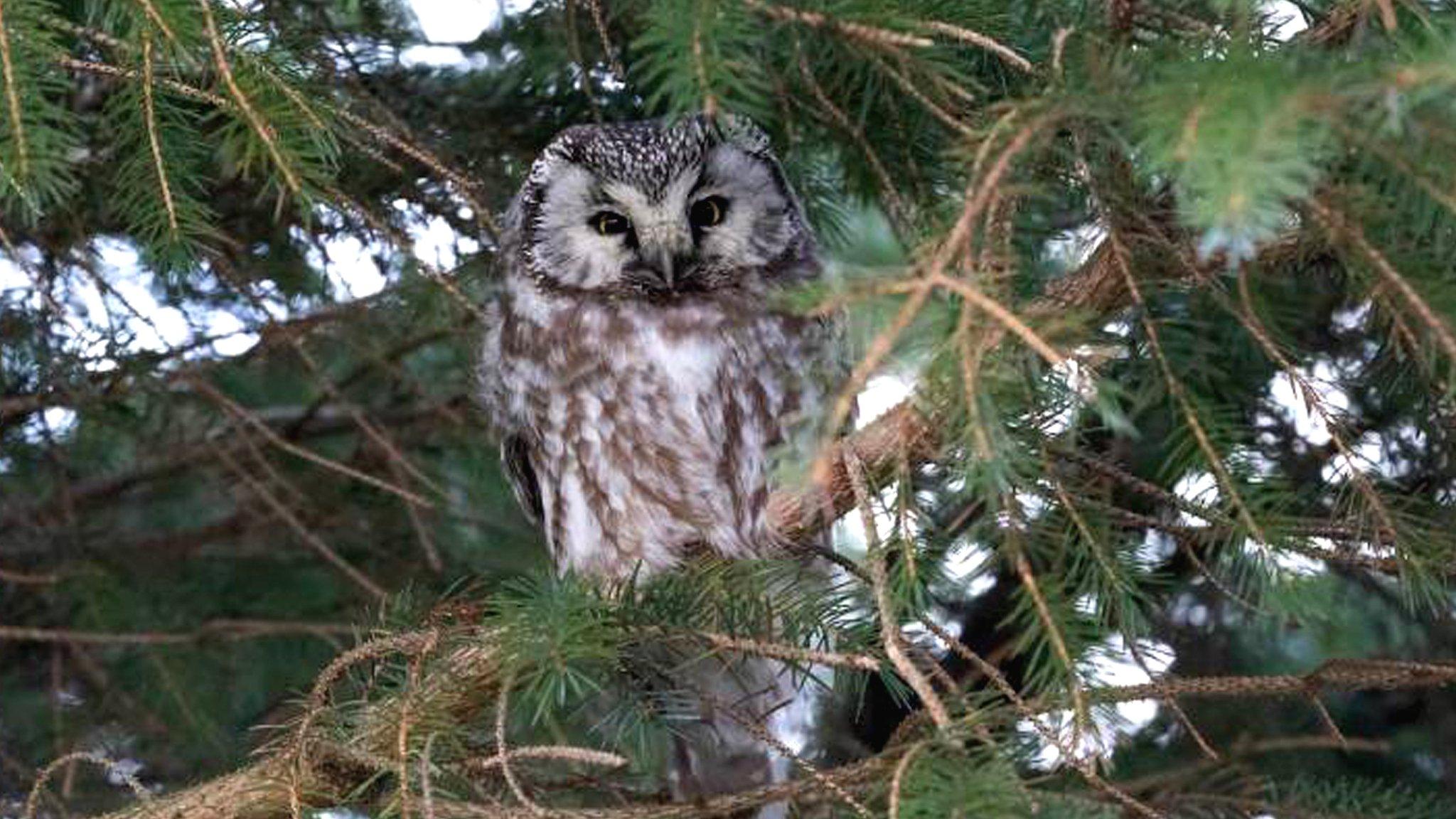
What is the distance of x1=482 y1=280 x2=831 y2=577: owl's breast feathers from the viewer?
333 cm

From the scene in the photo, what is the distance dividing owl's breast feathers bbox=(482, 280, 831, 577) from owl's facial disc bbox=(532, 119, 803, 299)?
0.16 ft

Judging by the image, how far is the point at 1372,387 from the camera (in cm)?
324

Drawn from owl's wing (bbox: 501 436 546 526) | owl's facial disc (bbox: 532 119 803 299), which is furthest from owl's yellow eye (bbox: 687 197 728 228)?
owl's wing (bbox: 501 436 546 526)

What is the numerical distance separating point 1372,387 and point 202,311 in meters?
1.87

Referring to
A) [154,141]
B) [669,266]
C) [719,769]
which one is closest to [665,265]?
[669,266]

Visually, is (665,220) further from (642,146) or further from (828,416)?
(828,416)

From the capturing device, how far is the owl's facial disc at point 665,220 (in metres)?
3.33

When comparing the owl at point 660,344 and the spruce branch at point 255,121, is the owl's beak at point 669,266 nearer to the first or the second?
Answer: the owl at point 660,344

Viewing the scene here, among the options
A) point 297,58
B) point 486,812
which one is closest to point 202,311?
point 297,58

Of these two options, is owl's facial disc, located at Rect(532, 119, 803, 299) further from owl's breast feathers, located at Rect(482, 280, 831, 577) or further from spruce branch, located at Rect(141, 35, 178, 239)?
spruce branch, located at Rect(141, 35, 178, 239)

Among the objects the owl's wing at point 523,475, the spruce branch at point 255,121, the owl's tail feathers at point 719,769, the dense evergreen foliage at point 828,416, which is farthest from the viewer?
the owl's wing at point 523,475

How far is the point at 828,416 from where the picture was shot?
1834 mm

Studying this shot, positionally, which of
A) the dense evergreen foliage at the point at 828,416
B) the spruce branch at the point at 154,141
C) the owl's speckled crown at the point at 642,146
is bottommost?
the dense evergreen foliage at the point at 828,416

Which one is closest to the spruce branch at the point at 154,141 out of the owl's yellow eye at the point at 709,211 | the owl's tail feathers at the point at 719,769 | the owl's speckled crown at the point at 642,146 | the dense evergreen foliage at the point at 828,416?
the dense evergreen foliage at the point at 828,416
